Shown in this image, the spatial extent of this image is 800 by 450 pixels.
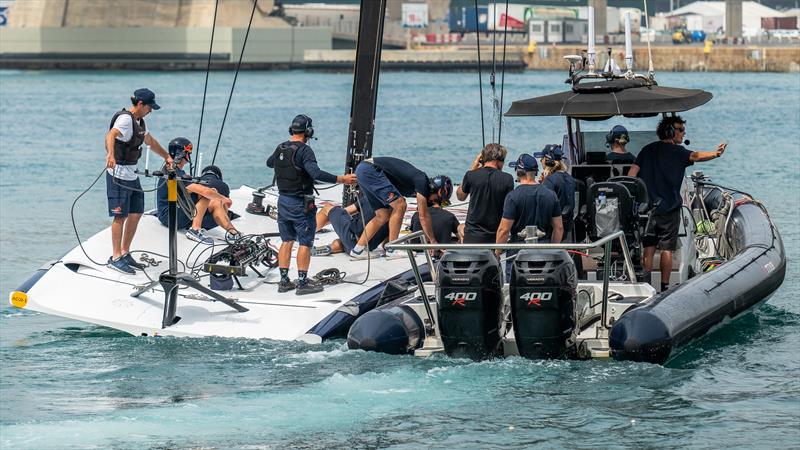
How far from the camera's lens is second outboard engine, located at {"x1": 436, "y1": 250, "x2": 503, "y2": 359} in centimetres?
1024

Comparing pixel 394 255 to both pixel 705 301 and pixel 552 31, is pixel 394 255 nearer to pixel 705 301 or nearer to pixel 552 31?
pixel 705 301

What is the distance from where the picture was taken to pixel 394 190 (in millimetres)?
13109

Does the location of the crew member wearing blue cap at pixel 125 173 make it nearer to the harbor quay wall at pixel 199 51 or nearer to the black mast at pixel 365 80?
the black mast at pixel 365 80

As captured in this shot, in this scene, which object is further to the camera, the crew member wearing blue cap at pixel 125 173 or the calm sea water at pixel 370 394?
the crew member wearing blue cap at pixel 125 173

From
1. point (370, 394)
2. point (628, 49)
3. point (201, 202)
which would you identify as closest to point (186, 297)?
point (201, 202)

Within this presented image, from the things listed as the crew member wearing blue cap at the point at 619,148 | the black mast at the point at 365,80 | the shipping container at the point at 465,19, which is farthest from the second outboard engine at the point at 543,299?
the shipping container at the point at 465,19

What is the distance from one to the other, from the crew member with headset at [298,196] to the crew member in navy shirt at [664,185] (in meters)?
2.93

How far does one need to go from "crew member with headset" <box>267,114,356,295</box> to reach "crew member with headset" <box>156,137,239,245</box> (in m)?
1.36

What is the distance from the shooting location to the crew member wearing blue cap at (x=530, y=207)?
11.4 m

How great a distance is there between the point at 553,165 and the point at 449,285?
2.38 metres

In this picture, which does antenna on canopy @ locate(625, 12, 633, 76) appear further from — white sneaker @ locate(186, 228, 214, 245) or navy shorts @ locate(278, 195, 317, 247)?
white sneaker @ locate(186, 228, 214, 245)

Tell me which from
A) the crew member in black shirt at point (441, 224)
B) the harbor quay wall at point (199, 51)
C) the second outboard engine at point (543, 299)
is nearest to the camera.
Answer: the second outboard engine at point (543, 299)

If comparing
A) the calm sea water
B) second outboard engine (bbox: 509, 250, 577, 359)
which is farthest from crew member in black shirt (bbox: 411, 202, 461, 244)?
second outboard engine (bbox: 509, 250, 577, 359)

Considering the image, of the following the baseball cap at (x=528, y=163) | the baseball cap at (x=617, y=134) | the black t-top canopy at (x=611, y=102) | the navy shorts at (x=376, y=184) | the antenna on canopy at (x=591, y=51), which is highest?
the antenna on canopy at (x=591, y=51)
